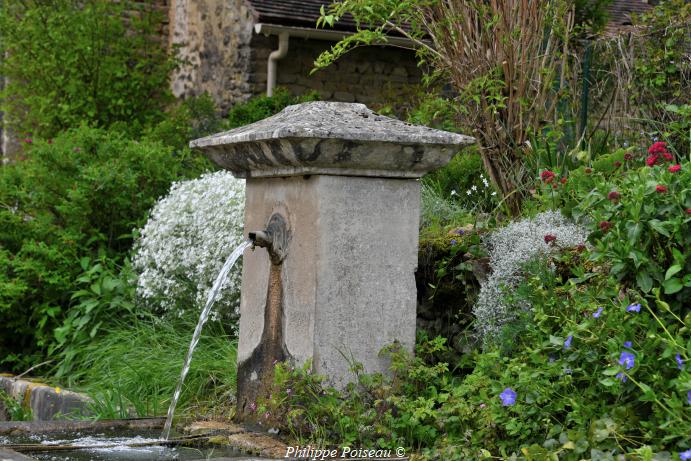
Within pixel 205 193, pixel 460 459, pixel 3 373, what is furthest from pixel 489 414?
pixel 3 373

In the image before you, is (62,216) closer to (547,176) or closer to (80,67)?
(547,176)

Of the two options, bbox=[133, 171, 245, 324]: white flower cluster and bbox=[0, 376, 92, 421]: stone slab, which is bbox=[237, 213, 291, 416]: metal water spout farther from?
bbox=[133, 171, 245, 324]: white flower cluster

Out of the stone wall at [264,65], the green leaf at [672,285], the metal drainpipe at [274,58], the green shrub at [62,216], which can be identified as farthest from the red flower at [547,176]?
the metal drainpipe at [274,58]

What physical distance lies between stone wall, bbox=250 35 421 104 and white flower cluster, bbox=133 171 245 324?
5718 millimetres

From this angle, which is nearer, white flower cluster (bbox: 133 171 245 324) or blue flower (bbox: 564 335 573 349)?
Result: blue flower (bbox: 564 335 573 349)

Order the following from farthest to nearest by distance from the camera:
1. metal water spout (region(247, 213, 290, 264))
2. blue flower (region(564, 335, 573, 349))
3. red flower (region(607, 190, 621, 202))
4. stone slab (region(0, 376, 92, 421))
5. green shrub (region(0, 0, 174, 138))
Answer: green shrub (region(0, 0, 174, 138))
stone slab (region(0, 376, 92, 421))
metal water spout (region(247, 213, 290, 264))
red flower (region(607, 190, 621, 202))
blue flower (region(564, 335, 573, 349))

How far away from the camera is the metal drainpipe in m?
11.7

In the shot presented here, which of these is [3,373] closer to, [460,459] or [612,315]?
[460,459]

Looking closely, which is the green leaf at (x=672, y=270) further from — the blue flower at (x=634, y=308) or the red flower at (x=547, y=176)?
the red flower at (x=547, y=176)

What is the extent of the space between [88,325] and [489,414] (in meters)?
3.54

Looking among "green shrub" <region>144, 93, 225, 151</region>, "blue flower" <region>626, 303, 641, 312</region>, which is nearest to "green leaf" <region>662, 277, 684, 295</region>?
"blue flower" <region>626, 303, 641, 312</region>

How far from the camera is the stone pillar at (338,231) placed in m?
3.74

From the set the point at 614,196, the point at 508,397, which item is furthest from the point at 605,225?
the point at 508,397

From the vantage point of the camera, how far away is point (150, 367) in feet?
16.9
